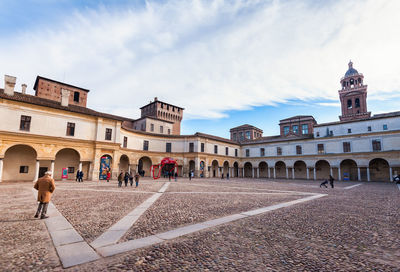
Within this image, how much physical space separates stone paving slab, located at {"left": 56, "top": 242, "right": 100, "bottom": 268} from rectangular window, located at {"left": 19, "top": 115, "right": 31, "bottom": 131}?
73.3 feet

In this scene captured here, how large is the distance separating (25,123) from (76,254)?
2314 centimetres

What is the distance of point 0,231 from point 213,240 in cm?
562

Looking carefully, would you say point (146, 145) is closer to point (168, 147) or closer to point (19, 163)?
point (168, 147)

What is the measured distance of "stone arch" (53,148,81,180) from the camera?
23.6 meters

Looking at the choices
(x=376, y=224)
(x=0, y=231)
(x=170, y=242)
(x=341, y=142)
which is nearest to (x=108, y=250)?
(x=170, y=242)

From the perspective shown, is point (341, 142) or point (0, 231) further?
point (341, 142)

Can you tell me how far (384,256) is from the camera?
4.05m

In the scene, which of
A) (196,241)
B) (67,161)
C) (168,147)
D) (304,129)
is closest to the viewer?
(196,241)

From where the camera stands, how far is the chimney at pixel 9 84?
801 inches

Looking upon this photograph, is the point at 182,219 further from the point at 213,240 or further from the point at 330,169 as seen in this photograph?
the point at 330,169

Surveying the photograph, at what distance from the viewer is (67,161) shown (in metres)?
24.5

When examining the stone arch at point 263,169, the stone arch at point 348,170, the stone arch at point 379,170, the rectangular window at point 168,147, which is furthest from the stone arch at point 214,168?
the stone arch at point 379,170

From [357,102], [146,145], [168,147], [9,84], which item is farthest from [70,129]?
[357,102]

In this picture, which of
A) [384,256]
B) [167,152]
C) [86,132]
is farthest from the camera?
[167,152]
